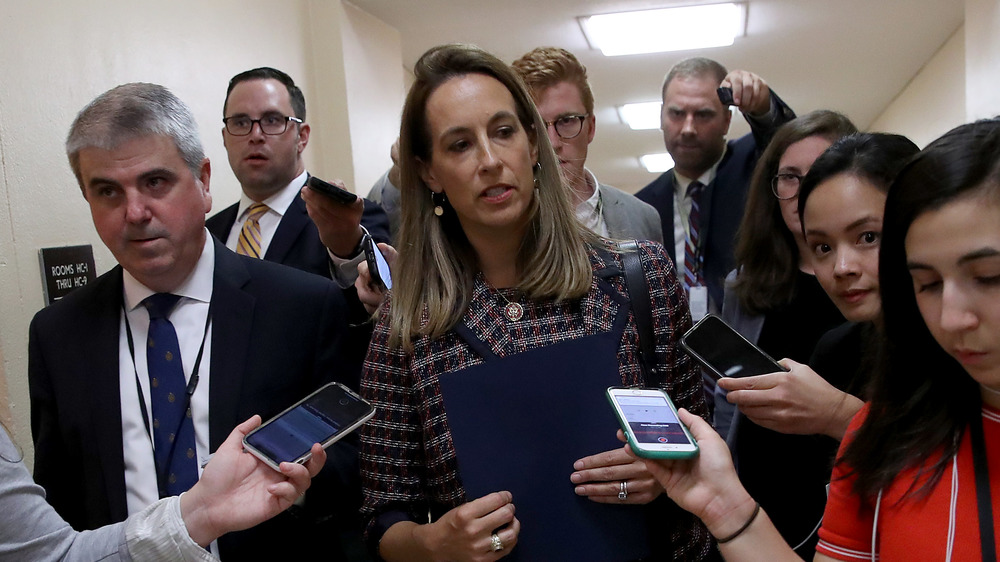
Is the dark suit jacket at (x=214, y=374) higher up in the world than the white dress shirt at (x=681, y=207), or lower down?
lower down

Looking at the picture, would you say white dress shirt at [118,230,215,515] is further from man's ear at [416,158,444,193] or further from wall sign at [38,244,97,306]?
wall sign at [38,244,97,306]

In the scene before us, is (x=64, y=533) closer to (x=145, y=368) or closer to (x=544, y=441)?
(x=145, y=368)

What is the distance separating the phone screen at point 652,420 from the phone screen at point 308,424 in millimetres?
492

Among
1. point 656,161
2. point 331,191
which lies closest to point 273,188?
point 331,191

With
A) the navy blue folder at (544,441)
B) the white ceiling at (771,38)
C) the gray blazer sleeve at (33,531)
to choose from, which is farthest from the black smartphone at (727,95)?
the gray blazer sleeve at (33,531)

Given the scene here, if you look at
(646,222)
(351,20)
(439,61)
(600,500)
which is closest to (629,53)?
(351,20)

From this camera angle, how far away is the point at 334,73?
4.63 metres

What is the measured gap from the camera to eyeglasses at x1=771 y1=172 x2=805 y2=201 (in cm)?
210

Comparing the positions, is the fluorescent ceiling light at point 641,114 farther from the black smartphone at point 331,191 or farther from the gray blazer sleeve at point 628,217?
the black smartphone at point 331,191

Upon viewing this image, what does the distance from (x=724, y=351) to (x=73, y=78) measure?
2.31 m

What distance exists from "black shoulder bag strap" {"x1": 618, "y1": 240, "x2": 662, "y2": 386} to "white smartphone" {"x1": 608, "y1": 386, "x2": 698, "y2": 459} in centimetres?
17

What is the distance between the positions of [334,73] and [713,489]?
13.2ft

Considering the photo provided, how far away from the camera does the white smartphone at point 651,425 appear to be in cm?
119

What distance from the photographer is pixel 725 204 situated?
297cm
